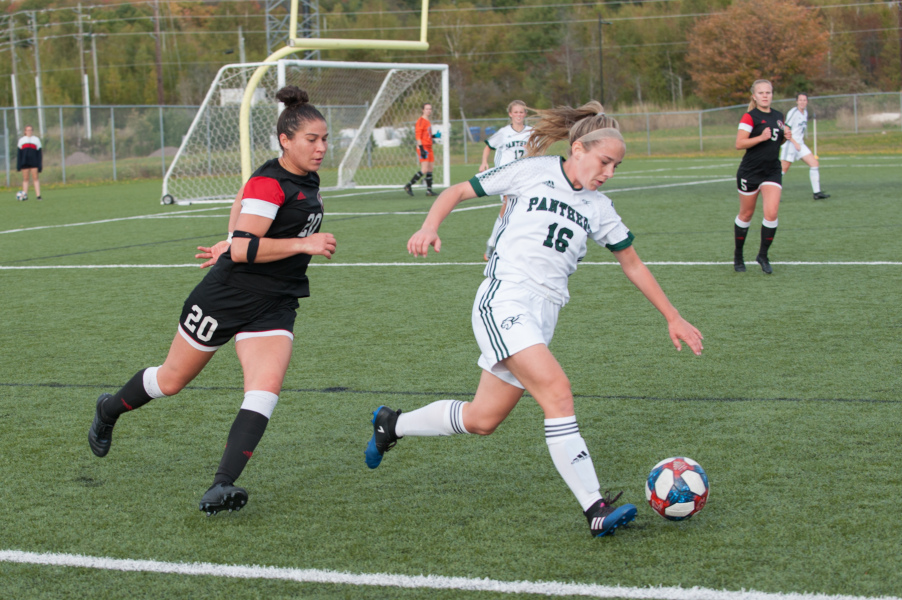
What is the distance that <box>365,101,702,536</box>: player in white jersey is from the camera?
352 cm

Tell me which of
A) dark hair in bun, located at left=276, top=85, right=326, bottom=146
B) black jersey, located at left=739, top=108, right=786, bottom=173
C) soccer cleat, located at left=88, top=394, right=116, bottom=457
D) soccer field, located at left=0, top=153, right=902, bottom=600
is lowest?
soccer field, located at left=0, top=153, right=902, bottom=600

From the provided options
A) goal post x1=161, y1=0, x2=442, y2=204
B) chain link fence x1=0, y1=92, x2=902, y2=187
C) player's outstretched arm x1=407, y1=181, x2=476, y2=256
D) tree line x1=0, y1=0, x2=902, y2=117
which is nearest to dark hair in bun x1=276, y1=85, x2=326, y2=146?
player's outstretched arm x1=407, y1=181, x2=476, y2=256

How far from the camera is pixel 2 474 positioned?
436 centimetres

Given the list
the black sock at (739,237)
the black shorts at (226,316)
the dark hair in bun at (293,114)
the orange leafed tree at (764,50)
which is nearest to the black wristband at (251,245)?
the black shorts at (226,316)

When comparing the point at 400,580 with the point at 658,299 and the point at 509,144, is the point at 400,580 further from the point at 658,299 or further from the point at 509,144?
the point at 509,144

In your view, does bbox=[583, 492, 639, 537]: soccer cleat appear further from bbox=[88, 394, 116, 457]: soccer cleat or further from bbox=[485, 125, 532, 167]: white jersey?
bbox=[485, 125, 532, 167]: white jersey

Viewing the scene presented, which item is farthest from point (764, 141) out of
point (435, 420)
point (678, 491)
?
point (678, 491)

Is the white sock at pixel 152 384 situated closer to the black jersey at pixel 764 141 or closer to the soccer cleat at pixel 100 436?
the soccer cleat at pixel 100 436

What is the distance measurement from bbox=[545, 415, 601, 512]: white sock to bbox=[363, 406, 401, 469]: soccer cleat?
901 millimetres

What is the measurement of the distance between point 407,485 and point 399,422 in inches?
10.9

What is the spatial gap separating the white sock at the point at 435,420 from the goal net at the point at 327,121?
598 inches

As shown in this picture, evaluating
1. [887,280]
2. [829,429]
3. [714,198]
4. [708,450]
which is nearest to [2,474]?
[708,450]

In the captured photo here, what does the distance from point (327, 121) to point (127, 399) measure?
19.6 m

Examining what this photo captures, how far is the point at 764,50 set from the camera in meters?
56.8
